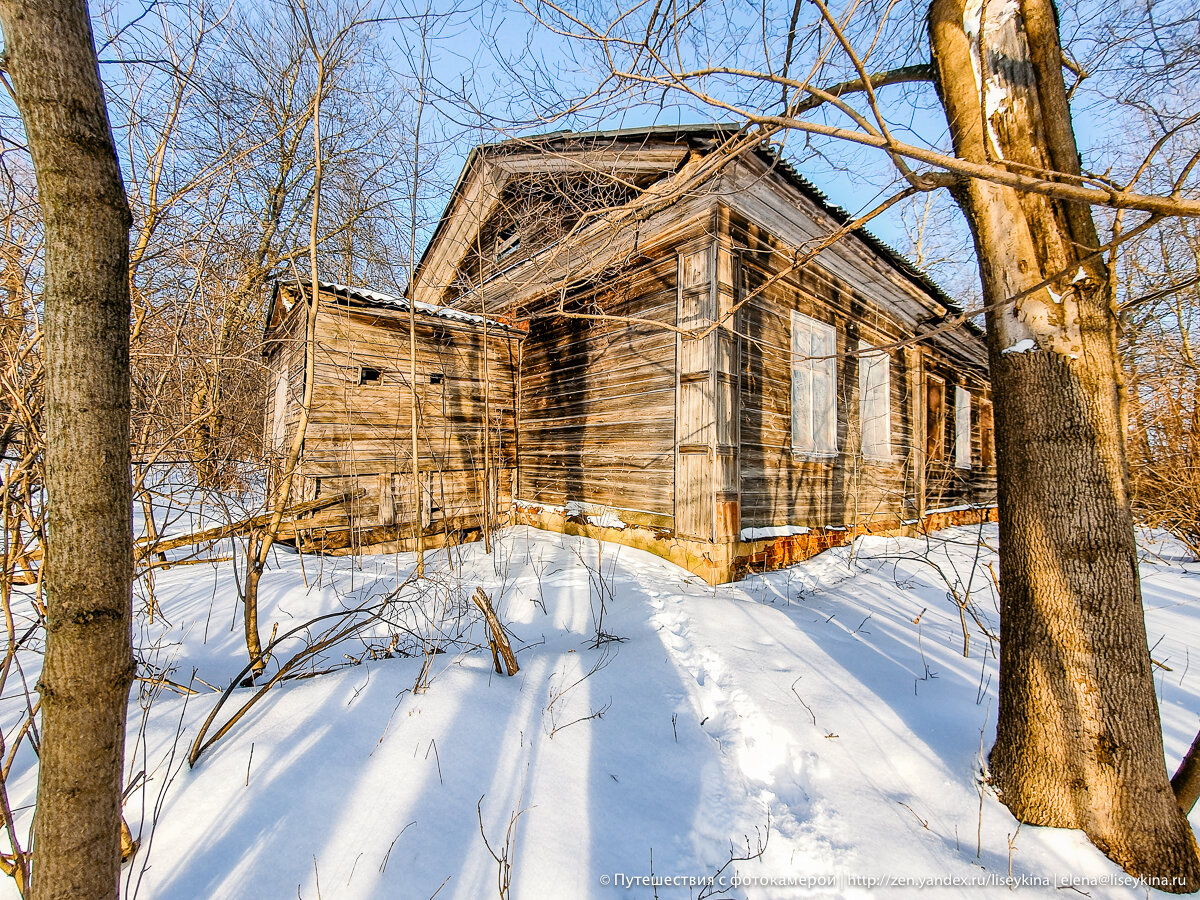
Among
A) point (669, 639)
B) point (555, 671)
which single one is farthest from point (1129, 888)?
point (555, 671)

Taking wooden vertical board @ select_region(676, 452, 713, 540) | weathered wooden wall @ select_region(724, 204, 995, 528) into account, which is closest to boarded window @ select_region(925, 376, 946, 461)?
weathered wooden wall @ select_region(724, 204, 995, 528)

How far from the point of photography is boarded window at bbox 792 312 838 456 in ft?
20.0

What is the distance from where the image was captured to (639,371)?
218 inches

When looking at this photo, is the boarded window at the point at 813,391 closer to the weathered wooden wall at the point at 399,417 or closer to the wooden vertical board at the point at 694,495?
the wooden vertical board at the point at 694,495

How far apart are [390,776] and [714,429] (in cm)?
380

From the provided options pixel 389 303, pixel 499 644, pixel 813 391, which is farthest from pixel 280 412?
pixel 813 391

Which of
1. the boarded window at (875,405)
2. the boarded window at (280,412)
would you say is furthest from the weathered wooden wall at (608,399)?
the boarded window at (875,405)

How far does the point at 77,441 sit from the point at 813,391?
6742 mm

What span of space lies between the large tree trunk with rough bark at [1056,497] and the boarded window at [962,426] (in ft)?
33.7

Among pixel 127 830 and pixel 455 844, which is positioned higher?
pixel 127 830

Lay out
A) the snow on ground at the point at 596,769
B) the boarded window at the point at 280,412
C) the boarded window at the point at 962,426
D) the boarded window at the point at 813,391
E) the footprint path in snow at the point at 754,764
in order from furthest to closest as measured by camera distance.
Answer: the boarded window at the point at 962,426
the boarded window at the point at 280,412
the boarded window at the point at 813,391
the footprint path in snow at the point at 754,764
the snow on ground at the point at 596,769

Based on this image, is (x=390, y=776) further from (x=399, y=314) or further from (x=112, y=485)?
(x=399, y=314)

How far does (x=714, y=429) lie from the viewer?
186 inches

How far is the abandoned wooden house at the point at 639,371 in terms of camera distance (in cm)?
479
